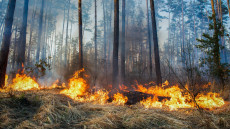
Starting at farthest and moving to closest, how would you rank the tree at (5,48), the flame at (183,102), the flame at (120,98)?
the tree at (5,48) → the flame at (120,98) → the flame at (183,102)

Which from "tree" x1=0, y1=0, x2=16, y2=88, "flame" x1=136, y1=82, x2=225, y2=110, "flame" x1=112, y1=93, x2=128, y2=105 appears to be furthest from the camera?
"tree" x1=0, y1=0, x2=16, y2=88

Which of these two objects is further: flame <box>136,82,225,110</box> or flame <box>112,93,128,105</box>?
flame <box>112,93,128,105</box>

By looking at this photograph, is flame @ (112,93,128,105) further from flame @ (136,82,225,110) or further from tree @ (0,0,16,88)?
tree @ (0,0,16,88)

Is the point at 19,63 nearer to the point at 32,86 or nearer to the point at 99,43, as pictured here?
the point at 32,86

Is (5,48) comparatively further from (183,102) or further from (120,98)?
(183,102)

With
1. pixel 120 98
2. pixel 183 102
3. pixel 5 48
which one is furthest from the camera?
pixel 5 48

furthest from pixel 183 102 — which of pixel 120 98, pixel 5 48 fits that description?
pixel 5 48

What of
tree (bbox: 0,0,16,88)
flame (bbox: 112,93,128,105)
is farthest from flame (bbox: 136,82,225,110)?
tree (bbox: 0,0,16,88)

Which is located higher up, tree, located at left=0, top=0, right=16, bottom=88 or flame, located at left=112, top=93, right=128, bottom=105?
tree, located at left=0, top=0, right=16, bottom=88

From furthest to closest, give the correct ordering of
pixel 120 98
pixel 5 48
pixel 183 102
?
1. pixel 5 48
2. pixel 120 98
3. pixel 183 102

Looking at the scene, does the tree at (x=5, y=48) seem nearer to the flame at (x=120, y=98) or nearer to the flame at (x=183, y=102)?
the flame at (x=120, y=98)

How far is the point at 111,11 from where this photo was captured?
29.5 m

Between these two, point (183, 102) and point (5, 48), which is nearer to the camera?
point (183, 102)

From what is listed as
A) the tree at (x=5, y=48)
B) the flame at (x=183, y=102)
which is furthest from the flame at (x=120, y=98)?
the tree at (x=5, y=48)
